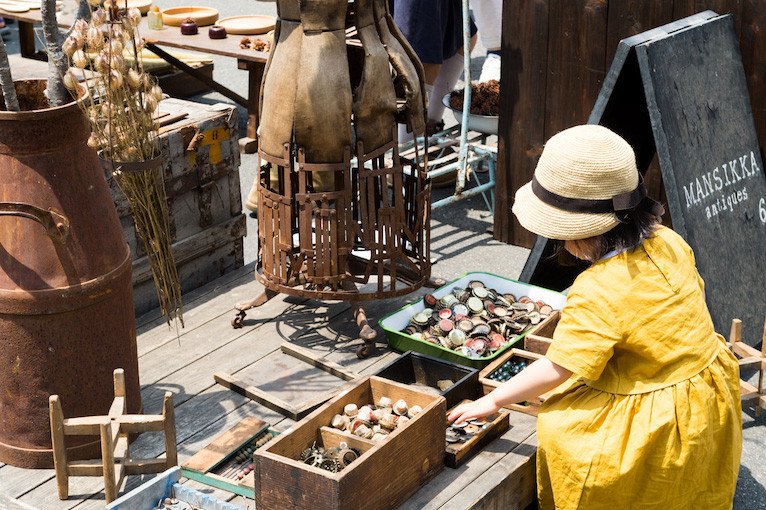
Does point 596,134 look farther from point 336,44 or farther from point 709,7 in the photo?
point 709,7

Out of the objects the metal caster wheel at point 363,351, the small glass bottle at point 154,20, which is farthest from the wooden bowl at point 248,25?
the metal caster wheel at point 363,351

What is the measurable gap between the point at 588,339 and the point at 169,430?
139 cm

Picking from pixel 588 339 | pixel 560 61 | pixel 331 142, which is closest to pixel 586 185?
pixel 588 339

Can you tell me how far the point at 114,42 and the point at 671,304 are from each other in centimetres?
181

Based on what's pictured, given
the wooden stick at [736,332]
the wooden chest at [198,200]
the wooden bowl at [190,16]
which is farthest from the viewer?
the wooden bowl at [190,16]

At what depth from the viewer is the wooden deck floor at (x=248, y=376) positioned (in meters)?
3.09

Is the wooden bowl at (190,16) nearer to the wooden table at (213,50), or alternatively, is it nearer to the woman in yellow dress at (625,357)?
Answer: the wooden table at (213,50)

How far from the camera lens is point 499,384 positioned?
343cm

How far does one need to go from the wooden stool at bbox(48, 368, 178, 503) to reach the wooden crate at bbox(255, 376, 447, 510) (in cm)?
41

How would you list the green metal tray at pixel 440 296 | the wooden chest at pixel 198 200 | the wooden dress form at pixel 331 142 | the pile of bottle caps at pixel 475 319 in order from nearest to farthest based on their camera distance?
the wooden dress form at pixel 331 142, the green metal tray at pixel 440 296, the pile of bottle caps at pixel 475 319, the wooden chest at pixel 198 200

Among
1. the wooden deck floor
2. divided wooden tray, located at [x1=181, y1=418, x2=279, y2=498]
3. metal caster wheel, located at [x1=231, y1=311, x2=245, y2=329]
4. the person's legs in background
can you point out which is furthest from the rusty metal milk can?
the person's legs in background

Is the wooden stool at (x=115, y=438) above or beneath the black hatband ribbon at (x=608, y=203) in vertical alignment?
beneath

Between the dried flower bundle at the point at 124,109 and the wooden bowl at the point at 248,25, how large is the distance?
4.48 m

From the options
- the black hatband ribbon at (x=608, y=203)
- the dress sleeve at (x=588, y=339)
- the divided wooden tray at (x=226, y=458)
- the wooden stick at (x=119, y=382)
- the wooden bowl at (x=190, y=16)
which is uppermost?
the wooden bowl at (x=190, y=16)
